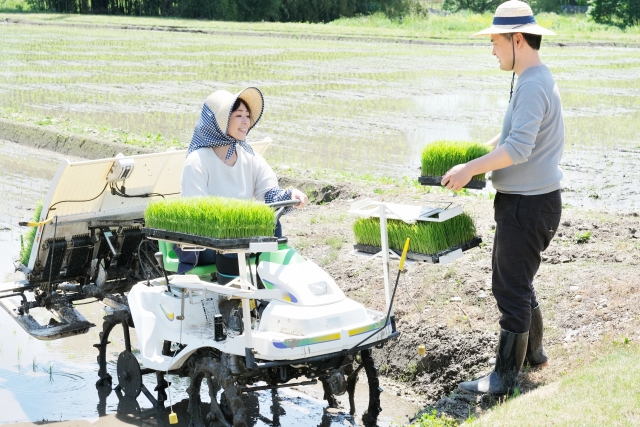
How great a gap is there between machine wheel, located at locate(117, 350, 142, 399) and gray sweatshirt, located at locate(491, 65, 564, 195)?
8.22 ft

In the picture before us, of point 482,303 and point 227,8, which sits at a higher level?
point 227,8

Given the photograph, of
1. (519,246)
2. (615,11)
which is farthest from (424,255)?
(615,11)

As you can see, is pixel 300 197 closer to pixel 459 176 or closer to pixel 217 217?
pixel 217 217

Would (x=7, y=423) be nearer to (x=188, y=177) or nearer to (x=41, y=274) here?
(x=41, y=274)

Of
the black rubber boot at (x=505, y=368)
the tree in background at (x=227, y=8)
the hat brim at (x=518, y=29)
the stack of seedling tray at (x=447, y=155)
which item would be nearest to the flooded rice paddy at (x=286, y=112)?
the black rubber boot at (x=505, y=368)

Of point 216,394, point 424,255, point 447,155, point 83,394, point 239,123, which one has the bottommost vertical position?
point 83,394

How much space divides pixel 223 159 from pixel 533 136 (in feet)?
6.07

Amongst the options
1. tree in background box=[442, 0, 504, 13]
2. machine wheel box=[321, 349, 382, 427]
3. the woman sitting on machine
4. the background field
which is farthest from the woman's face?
tree in background box=[442, 0, 504, 13]

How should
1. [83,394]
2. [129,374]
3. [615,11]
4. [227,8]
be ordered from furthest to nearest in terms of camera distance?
[227,8]
[615,11]
[83,394]
[129,374]

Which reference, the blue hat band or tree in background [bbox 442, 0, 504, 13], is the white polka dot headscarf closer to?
the blue hat band

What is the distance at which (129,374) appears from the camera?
5.72 m

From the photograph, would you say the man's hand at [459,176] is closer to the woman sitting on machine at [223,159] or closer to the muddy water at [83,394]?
the woman sitting on machine at [223,159]

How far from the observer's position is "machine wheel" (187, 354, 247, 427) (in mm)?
4609

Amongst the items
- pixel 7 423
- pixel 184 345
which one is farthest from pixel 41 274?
pixel 184 345
